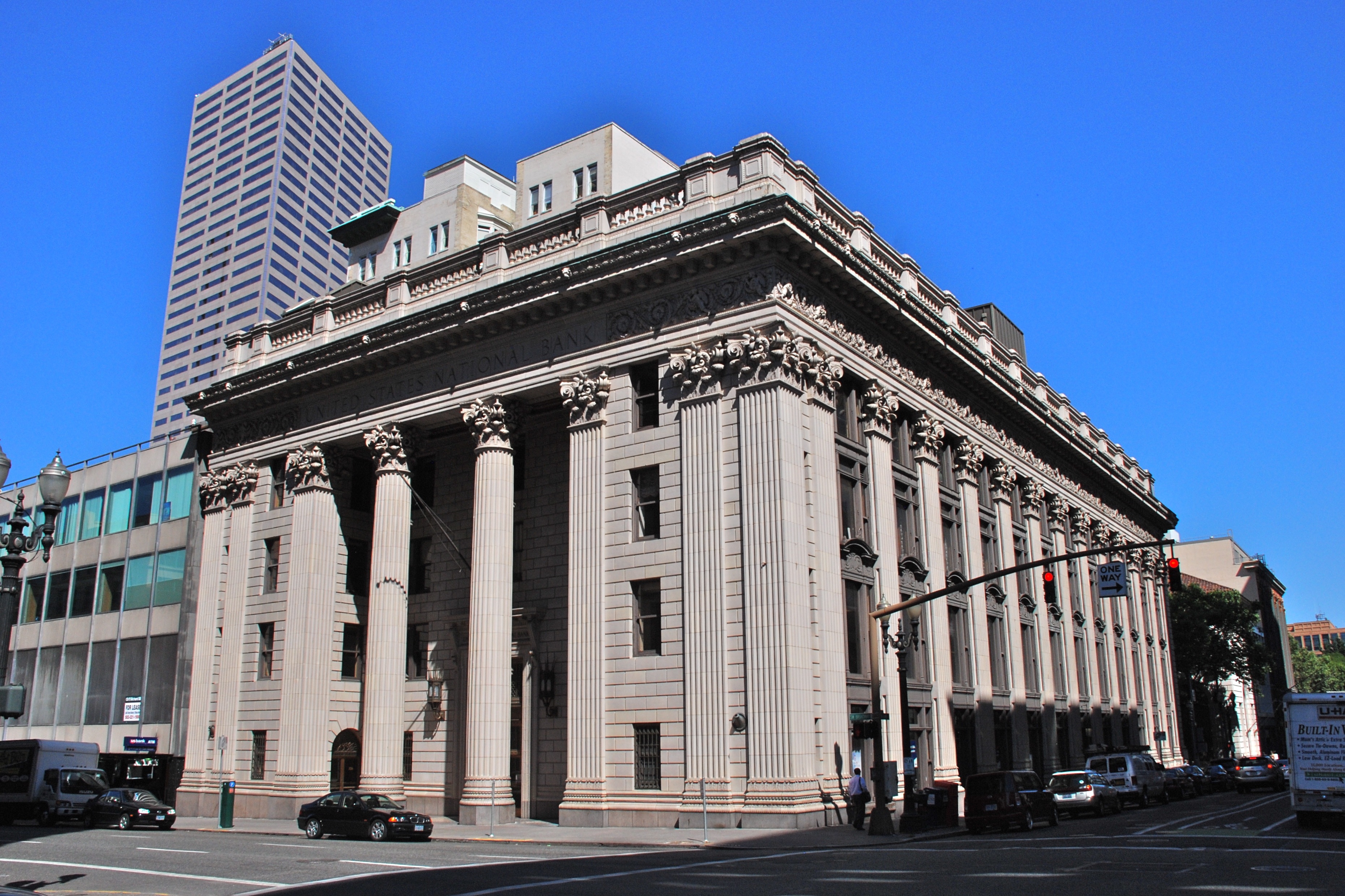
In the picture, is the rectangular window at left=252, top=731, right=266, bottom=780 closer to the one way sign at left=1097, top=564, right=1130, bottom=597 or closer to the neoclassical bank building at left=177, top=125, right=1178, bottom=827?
the neoclassical bank building at left=177, top=125, right=1178, bottom=827

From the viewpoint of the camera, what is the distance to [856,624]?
31703mm

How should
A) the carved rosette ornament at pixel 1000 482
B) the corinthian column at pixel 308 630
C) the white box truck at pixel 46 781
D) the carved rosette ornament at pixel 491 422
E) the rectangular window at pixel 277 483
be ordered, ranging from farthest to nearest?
the carved rosette ornament at pixel 1000 482 → the rectangular window at pixel 277 483 → the corinthian column at pixel 308 630 → the white box truck at pixel 46 781 → the carved rosette ornament at pixel 491 422

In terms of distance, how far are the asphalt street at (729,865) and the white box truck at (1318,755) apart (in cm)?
68

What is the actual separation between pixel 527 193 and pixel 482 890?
3275 centimetres

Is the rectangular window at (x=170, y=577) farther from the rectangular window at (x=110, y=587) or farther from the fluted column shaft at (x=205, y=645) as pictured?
the rectangular window at (x=110, y=587)

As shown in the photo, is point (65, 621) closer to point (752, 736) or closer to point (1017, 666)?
point (752, 736)

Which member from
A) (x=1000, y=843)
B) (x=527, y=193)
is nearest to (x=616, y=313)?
(x=527, y=193)

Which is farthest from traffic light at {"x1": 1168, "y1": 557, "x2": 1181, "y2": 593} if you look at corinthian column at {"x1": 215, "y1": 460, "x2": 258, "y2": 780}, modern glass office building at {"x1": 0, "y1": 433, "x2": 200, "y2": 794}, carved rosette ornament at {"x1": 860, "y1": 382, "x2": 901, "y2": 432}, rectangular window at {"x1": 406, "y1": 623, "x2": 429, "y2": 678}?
modern glass office building at {"x1": 0, "y1": 433, "x2": 200, "y2": 794}

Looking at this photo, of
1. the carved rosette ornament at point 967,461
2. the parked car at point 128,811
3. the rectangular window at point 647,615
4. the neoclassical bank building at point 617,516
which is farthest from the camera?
the carved rosette ornament at point 967,461

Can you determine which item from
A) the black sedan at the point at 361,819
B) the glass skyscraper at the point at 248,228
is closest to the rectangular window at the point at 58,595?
the black sedan at the point at 361,819

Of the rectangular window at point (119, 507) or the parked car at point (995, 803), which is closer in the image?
the parked car at point (995, 803)

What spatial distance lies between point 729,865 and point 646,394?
1642 cm

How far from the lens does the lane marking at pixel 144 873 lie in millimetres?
17797

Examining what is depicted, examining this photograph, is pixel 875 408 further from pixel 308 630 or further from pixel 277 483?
pixel 277 483
